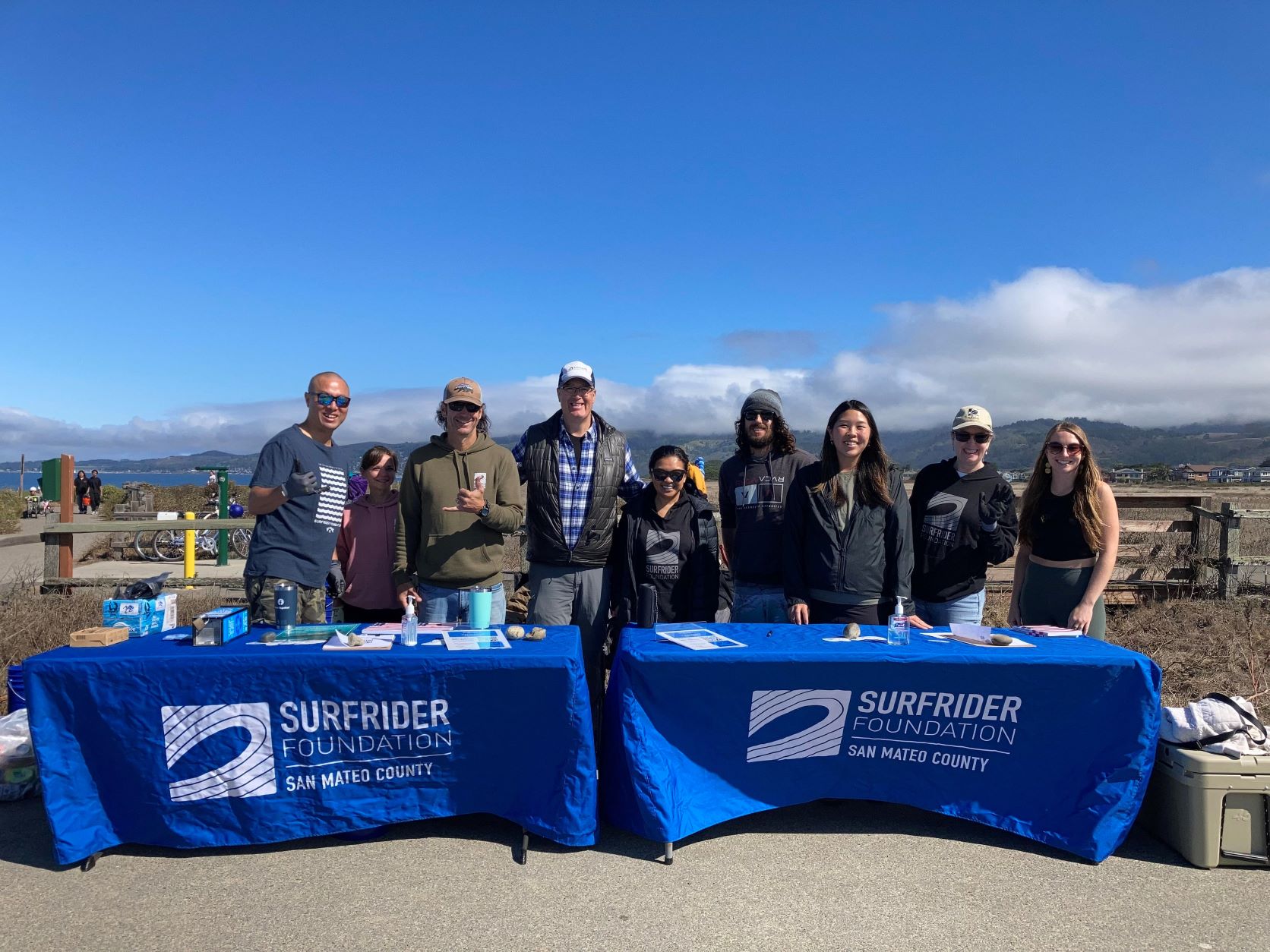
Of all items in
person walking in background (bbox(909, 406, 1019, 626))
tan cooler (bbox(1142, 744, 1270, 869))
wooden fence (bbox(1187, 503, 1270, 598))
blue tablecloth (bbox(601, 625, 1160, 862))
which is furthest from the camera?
wooden fence (bbox(1187, 503, 1270, 598))

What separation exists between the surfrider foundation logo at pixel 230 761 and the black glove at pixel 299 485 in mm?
1155

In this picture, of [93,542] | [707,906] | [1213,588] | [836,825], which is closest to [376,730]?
[707,906]

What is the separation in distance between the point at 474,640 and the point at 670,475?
1.33 meters

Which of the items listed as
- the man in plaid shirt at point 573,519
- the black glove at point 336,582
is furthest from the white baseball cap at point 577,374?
the black glove at point 336,582

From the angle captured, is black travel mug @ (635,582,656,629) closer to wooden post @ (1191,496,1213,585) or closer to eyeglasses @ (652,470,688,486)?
eyeglasses @ (652,470,688,486)

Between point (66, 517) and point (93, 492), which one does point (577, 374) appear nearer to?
point (66, 517)

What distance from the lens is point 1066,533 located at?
14.0 ft

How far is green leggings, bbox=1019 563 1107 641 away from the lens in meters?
4.28

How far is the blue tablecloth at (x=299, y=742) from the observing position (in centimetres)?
341

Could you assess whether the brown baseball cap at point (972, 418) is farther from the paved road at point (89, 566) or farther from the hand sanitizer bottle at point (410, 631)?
the paved road at point (89, 566)

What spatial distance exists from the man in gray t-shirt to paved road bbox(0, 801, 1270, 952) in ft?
4.30

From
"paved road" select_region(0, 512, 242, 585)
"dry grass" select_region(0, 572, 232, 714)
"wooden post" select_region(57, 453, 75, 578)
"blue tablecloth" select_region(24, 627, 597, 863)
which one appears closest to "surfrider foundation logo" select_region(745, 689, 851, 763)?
"blue tablecloth" select_region(24, 627, 597, 863)

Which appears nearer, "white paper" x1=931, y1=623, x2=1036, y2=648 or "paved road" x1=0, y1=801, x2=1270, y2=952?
"paved road" x1=0, y1=801, x2=1270, y2=952

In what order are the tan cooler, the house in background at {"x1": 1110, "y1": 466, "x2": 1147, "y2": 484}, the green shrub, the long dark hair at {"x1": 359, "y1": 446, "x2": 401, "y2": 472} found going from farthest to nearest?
the house in background at {"x1": 1110, "y1": 466, "x2": 1147, "y2": 484} < the green shrub < the long dark hair at {"x1": 359, "y1": 446, "x2": 401, "y2": 472} < the tan cooler
